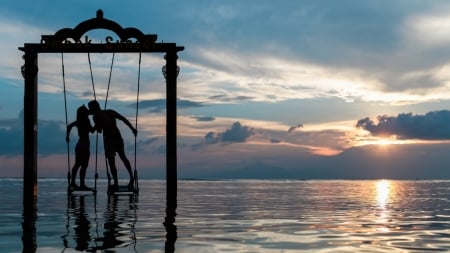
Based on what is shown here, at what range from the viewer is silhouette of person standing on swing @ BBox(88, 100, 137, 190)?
1877 centimetres

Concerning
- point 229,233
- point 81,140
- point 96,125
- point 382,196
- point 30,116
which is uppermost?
point 30,116

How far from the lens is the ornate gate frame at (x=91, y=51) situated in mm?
18484

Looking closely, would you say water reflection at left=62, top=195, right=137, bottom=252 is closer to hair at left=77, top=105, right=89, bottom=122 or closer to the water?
the water

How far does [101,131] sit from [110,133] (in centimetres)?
36

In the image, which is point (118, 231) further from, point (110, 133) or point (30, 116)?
point (30, 116)

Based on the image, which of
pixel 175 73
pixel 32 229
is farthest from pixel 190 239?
pixel 175 73

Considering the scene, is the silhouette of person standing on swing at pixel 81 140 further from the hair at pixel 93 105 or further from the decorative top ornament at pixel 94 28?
the decorative top ornament at pixel 94 28

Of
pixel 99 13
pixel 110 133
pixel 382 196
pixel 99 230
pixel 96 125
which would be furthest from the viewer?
pixel 382 196

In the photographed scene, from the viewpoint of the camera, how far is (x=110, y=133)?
61.6ft

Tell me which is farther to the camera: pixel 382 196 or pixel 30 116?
pixel 382 196

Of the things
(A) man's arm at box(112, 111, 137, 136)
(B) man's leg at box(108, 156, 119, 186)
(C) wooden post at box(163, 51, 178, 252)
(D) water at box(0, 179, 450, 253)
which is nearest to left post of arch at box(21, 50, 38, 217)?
(B) man's leg at box(108, 156, 119, 186)

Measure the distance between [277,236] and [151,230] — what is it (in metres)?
1.73

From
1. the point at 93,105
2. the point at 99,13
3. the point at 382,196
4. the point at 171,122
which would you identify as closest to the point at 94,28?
the point at 99,13

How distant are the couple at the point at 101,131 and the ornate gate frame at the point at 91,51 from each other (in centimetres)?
113
